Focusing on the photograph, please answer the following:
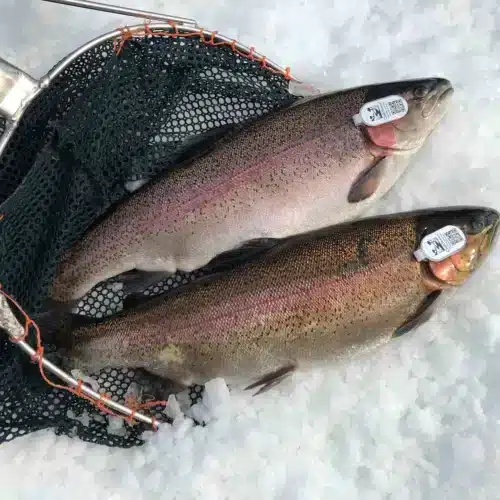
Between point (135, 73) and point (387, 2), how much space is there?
1.34 metres

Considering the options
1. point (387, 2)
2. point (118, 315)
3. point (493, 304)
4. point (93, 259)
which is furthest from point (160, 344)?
point (387, 2)

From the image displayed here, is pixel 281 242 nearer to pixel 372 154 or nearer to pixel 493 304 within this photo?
pixel 372 154

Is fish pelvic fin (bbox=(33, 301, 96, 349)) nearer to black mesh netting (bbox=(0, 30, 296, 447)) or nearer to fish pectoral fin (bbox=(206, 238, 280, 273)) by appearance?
black mesh netting (bbox=(0, 30, 296, 447))

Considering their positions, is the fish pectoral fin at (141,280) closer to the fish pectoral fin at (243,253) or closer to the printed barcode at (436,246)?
the fish pectoral fin at (243,253)

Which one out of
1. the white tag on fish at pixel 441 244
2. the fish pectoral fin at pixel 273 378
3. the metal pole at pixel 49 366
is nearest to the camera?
the metal pole at pixel 49 366

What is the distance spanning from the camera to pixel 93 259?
2.18 metres

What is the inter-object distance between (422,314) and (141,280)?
1038 mm

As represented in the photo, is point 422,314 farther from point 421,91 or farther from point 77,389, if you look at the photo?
point 77,389

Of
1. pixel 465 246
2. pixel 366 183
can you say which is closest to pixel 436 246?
pixel 465 246

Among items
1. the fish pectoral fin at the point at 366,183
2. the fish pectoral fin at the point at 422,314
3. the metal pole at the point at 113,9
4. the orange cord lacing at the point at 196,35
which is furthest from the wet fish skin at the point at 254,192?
the metal pole at the point at 113,9

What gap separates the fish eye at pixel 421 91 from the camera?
2293 millimetres

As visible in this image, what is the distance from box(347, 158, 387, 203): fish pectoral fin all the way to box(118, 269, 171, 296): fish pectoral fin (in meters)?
0.77

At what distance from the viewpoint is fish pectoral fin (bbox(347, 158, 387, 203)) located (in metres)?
2.25

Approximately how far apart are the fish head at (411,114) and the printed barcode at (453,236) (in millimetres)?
411
